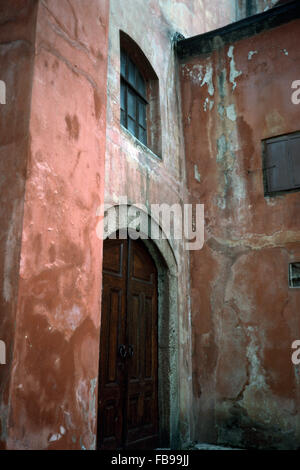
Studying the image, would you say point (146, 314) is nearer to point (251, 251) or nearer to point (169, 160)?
point (251, 251)

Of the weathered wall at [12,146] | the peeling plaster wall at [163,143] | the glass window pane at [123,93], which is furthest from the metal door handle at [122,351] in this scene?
the glass window pane at [123,93]

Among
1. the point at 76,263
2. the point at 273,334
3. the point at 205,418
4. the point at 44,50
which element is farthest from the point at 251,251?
the point at 44,50

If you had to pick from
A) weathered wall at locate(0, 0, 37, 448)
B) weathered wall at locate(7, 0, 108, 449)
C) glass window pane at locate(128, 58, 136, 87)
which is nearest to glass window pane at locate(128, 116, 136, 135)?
glass window pane at locate(128, 58, 136, 87)

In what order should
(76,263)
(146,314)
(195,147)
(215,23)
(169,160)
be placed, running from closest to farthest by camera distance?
(76,263) → (146,314) → (169,160) → (195,147) → (215,23)

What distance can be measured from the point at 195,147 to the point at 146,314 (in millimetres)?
2604

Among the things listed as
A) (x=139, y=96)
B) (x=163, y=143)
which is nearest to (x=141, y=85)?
(x=139, y=96)

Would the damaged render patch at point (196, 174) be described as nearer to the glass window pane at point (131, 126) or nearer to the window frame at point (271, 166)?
the window frame at point (271, 166)

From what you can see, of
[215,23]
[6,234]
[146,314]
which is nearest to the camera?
[6,234]

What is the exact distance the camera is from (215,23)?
305 inches

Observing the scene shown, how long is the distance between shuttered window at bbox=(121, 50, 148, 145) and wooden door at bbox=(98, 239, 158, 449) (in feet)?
4.64

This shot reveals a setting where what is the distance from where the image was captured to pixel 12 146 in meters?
2.28

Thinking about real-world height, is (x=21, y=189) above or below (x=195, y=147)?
below

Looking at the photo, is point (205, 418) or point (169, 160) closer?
point (205, 418)

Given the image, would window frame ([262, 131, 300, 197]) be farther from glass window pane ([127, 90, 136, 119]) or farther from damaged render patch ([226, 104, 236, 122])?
glass window pane ([127, 90, 136, 119])
